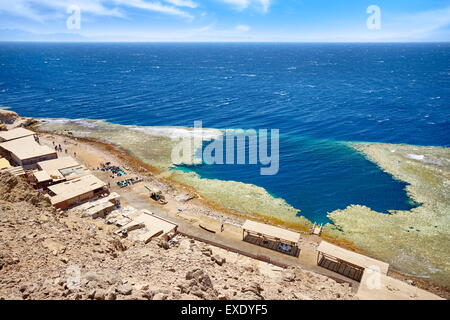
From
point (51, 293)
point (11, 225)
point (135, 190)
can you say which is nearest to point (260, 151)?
point (135, 190)

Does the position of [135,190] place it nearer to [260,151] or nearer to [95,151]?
[95,151]

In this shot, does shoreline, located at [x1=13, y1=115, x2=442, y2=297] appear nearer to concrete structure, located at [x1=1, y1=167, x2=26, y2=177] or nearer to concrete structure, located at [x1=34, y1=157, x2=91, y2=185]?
concrete structure, located at [x1=34, y1=157, x2=91, y2=185]

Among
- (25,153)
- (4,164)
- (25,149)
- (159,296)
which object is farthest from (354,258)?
(25,149)

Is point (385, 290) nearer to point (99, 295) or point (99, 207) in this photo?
point (99, 295)

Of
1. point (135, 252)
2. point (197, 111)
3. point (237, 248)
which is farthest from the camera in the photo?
point (197, 111)

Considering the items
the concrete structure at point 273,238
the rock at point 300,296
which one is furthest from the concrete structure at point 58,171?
the rock at point 300,296
